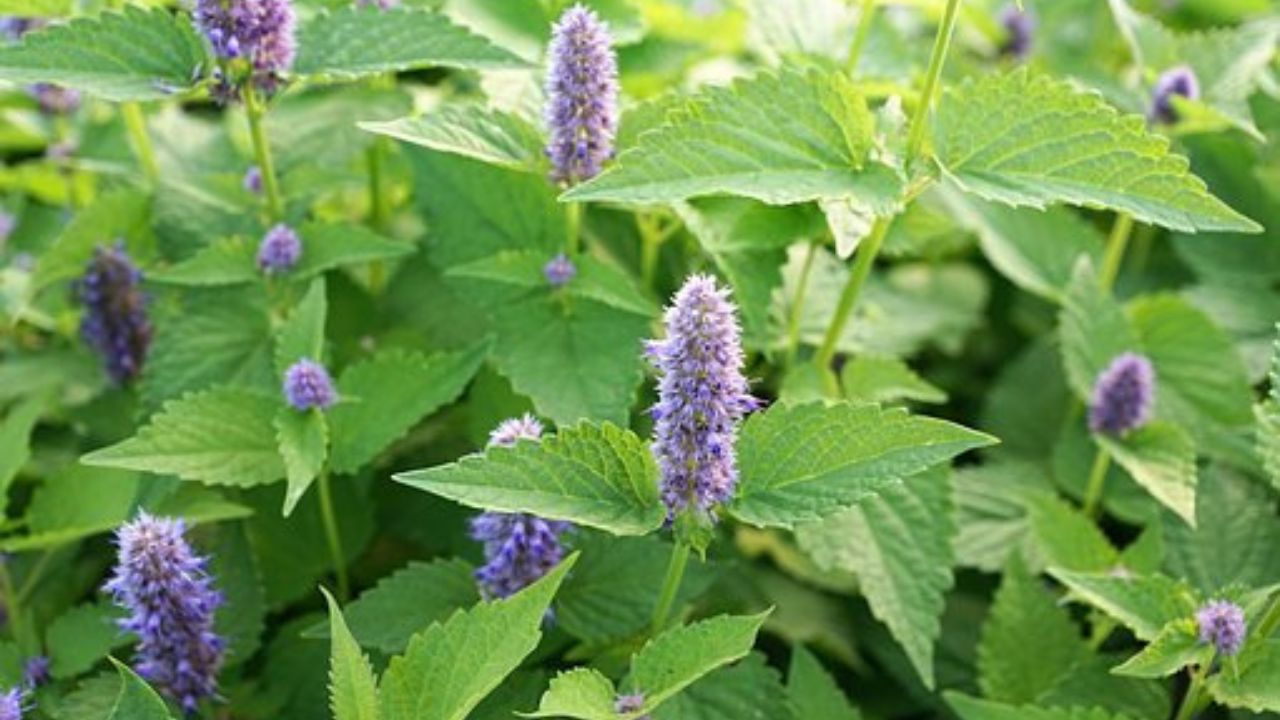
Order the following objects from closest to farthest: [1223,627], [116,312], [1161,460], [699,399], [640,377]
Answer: [699,399] → [1223,627] → [640,377] → [1161,460] → [116,312]

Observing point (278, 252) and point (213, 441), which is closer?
point (213, 441)

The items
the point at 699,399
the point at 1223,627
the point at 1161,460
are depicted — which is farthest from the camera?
the point at 1161,460

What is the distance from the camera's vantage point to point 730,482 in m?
1.96

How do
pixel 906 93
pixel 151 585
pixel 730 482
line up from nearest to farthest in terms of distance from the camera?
pixel 730 482 < pixel 151 585 < pixel 906 93

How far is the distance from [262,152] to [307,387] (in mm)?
589

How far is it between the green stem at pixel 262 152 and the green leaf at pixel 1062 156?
4.03 ft

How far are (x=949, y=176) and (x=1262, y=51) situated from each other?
1.61m

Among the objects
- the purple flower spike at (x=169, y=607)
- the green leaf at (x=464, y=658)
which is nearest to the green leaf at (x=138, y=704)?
the purple flower spike at (x=169, y=607)

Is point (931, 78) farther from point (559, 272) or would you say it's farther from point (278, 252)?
point (278, 252)

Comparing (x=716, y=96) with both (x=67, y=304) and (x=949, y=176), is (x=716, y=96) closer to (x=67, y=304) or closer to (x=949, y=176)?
(x=949, y=176)

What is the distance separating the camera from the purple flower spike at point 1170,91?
124 inches

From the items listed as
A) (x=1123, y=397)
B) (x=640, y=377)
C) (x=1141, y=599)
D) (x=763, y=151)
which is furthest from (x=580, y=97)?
(x=1123, y=397)

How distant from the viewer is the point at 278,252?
2.71 metres

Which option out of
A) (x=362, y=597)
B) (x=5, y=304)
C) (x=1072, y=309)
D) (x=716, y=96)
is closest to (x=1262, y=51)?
(x=1072, y=309)
